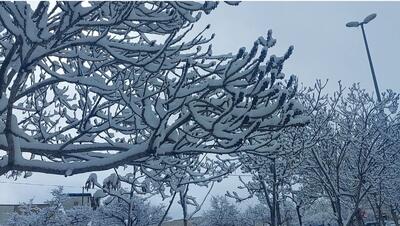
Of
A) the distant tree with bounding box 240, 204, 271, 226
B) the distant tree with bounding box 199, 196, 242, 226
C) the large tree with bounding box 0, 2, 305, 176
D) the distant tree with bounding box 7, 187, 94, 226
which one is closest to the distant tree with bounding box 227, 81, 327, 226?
the large tree with bounding box 0, 2, 305, 176

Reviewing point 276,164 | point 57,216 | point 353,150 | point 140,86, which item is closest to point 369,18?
point 353,150

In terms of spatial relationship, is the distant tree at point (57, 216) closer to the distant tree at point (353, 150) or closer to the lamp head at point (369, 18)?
the distant tree at point (353, 150)

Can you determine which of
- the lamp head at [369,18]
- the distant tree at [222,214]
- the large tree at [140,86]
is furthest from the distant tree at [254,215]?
the large tree at [140,86]

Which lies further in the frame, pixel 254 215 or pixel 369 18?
pixel 254 215

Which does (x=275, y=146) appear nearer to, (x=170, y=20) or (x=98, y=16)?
(x=170, y=20)

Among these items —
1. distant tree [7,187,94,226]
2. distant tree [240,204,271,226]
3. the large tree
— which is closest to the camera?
the large tree

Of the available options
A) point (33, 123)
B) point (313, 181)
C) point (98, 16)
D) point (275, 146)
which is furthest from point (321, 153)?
point (98, 16)

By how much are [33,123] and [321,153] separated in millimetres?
6868

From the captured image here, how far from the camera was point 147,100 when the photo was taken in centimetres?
399

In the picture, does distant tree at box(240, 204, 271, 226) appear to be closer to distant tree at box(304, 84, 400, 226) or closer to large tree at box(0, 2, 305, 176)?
distant tree at box(304, 84, 400, 226)

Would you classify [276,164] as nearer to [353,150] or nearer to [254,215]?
[353,150]

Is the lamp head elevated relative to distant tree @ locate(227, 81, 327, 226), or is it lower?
elevated

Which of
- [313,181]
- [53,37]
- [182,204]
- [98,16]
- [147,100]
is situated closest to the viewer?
[53,37]

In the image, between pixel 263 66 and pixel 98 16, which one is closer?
pixel 263 66
